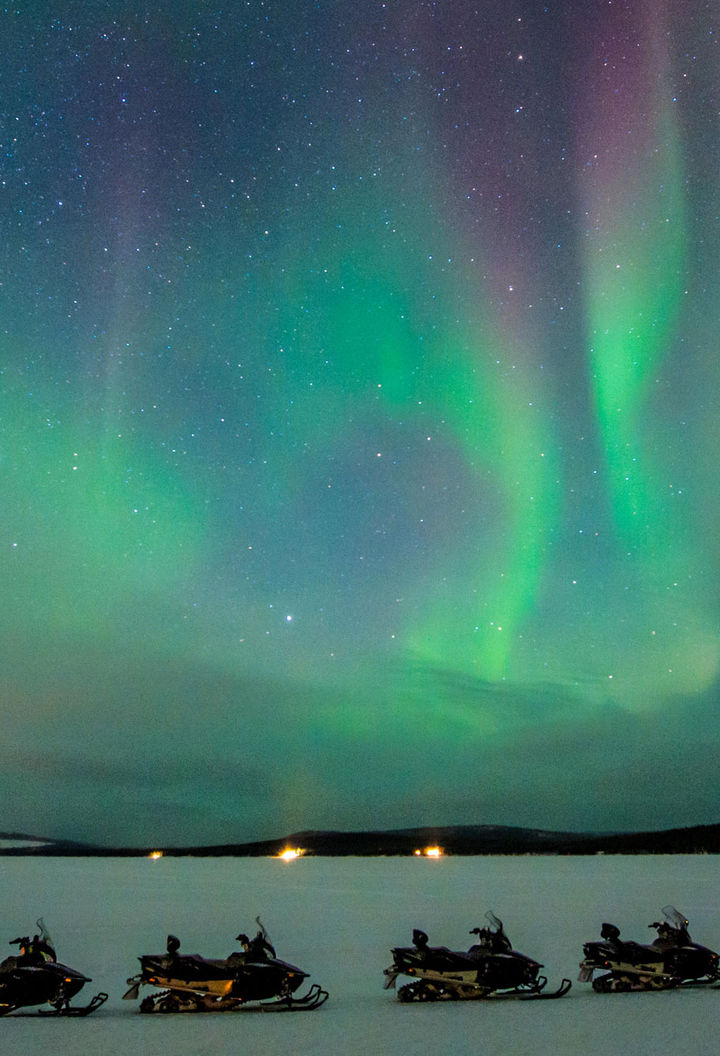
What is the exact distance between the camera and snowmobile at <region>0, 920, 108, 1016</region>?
1432cm

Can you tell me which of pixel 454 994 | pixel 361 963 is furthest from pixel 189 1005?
pixel 361 963

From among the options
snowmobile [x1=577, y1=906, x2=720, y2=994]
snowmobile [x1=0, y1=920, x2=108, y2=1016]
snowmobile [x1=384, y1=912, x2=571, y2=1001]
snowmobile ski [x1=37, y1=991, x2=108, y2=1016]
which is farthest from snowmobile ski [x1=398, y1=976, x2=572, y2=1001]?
snowmobile [x1=0, y1=920, x2=108, y2=1016]

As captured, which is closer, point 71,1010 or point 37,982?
point 37,982

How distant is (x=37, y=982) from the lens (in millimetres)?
14414

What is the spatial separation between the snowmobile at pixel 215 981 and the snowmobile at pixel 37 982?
0.95 metres

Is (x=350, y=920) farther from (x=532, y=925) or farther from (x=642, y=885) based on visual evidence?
(x=642, y=885)

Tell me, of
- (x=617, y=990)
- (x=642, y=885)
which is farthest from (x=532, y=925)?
(x=642, y=885)

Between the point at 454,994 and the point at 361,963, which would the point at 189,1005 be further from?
the point at 361,963

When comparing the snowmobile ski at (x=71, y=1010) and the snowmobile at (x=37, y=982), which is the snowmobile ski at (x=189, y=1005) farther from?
the snowmobile at (x=37, y=982)

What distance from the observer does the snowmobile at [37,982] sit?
1432cm

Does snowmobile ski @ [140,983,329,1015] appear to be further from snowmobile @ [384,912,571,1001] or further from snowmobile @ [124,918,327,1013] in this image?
snowmobile @ [384,912,571,1001]

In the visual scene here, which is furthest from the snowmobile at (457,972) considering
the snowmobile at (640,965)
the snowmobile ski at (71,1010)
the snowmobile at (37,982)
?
the snowmobile at (37,982)

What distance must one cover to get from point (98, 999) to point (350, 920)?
17984mm

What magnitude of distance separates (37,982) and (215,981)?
2.68m
